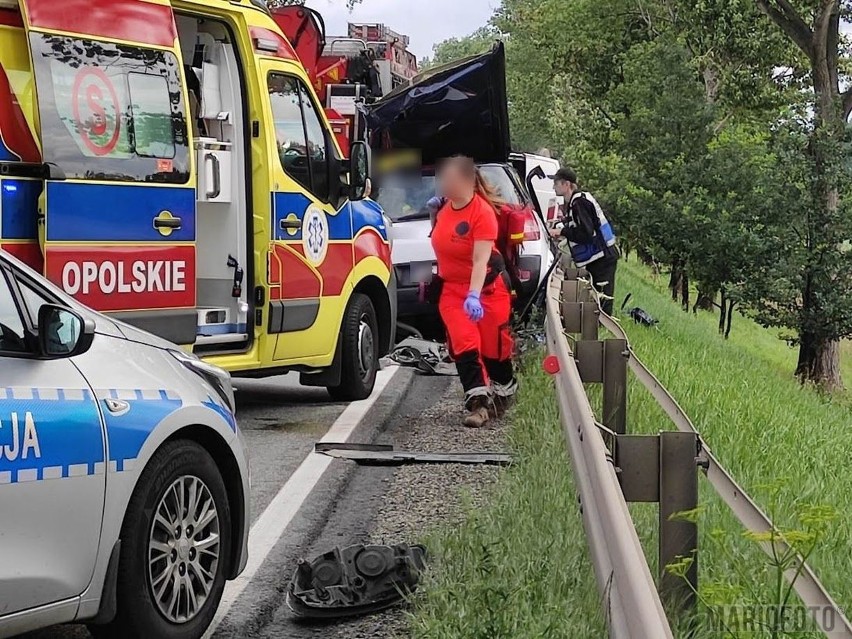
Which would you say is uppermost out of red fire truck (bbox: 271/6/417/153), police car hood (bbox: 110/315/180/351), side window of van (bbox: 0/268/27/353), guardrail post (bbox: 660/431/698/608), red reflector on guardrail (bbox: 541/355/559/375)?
red fire truck (bbox: 271/6/417/153)

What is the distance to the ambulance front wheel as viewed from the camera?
405 inches

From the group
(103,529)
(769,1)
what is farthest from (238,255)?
(769,1)

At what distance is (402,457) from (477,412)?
4.77 ft

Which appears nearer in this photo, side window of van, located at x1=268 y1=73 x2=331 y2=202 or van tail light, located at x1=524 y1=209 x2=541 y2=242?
side window of van, located at x1=268 y1=73 x2=331 y2=202

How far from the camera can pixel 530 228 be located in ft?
44.5

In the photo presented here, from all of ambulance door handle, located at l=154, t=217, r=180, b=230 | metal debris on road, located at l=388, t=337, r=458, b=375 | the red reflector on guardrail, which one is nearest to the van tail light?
metal debris on road, located at l=388, t=337, r=458, b=375

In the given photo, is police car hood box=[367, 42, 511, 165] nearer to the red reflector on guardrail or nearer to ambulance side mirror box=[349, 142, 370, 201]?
ambulance side mirror box=[349, 142, 370, 201]

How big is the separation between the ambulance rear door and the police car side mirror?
308 cm

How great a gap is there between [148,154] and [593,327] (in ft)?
9.44

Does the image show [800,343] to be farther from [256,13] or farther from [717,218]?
[256,13]

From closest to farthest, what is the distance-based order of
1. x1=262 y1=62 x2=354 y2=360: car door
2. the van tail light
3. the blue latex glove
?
the blue latex glove
x1=262 y1=62 x2=354 y2=360: car door
the van tail light

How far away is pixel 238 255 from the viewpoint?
29.7 feet

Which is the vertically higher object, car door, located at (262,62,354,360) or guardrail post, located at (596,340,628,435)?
car door, located at (262,62,354,360)

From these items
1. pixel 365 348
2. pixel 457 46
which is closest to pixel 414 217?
pixel 365 348
